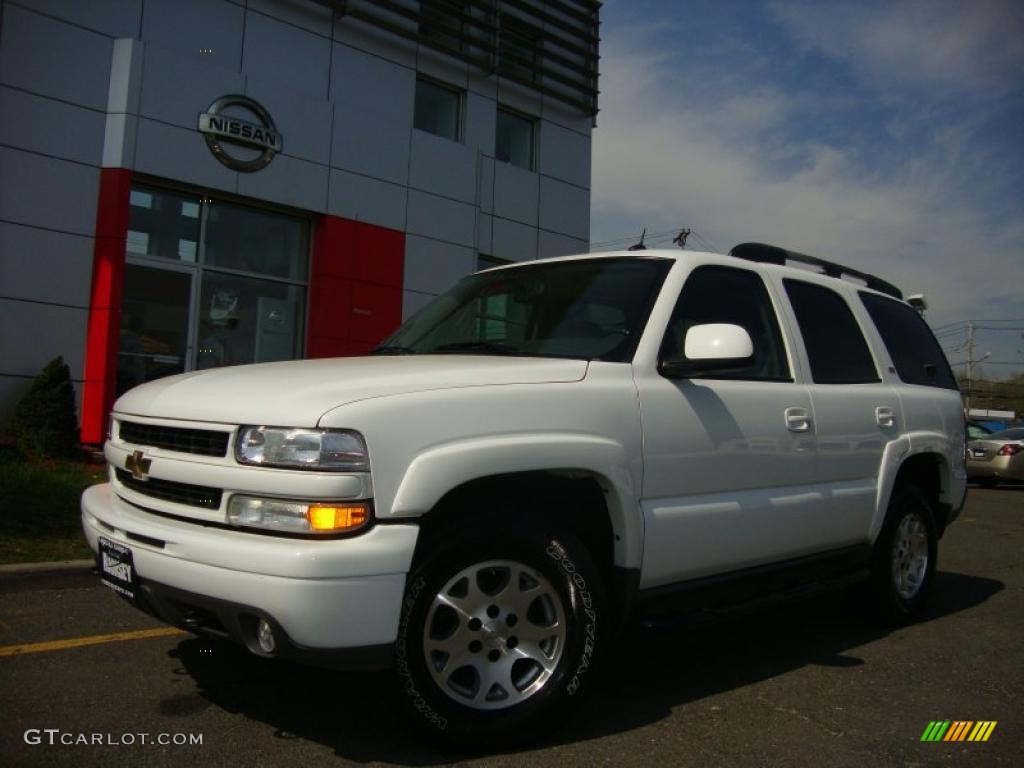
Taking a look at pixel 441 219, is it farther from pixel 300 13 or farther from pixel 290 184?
pixel 300 13

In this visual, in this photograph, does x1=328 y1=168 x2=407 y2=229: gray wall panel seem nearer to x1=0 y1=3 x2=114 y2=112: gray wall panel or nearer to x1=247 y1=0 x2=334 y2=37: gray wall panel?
x1=247 y1=0 x2=334 y2=37: gray wall panel

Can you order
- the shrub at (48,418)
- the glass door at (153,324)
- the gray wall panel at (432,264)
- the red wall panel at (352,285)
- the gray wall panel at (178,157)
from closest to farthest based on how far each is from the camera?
the shrub at (48,418), the gray wall panel at (178,157), the glass door at (153,324), the red wall panel at (352,285), the gray wall panel at (432,264)

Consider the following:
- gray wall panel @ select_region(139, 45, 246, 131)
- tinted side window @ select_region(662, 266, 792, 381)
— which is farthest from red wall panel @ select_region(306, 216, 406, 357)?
tinted side window @ select_region(662, 266, 792, 381)

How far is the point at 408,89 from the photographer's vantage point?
14516 millimetres

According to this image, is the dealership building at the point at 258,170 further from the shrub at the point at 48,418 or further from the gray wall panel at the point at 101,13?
the shrub at the point at 48,418

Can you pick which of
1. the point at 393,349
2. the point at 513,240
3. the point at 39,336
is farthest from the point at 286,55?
the point at 393,349

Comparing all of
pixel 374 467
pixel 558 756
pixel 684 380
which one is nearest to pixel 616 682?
pixel 558 756

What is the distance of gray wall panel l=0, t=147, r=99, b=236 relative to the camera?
34.2ft

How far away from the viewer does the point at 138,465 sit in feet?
10.1

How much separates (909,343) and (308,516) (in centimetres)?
420

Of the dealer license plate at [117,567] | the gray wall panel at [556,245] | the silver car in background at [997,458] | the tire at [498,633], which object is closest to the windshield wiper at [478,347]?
the tire at [498,633]

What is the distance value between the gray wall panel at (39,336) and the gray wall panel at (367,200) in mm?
4103

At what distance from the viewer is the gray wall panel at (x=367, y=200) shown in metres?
13.3

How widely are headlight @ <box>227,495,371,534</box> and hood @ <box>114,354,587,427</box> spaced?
25cm
